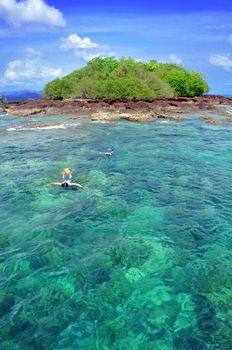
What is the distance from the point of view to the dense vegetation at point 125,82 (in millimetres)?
82938

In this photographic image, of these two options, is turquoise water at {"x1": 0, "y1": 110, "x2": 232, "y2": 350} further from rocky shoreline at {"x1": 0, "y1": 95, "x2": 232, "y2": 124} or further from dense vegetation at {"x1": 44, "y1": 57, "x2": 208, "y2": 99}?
dense vegetation at {"x1": 44, "y1": 57, "x2": 208, "y2": 99}

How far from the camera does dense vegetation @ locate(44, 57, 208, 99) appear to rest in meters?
82.9

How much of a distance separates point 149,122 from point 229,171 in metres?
27.3

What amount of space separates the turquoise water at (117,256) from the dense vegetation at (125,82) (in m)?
56.5

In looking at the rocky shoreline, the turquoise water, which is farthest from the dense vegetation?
the turquoise water

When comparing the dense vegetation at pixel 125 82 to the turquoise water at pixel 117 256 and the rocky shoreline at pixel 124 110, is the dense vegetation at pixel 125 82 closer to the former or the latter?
the rocky shoreline at pixel 124 110

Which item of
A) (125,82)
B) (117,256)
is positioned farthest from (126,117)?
(117,256)

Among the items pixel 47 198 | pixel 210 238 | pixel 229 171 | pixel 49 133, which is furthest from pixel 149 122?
pixel 210 238

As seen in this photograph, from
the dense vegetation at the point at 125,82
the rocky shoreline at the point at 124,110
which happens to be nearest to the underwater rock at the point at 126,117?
the rocky shoreline at the point at 124,110

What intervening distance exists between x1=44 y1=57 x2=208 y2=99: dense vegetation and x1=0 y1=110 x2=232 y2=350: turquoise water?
56.5m

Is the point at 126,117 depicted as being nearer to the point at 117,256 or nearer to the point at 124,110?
the point at 124,110

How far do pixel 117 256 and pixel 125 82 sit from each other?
73.4 meters

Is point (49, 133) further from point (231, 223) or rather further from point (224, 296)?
point (224, 296)

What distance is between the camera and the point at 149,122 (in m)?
52.9
